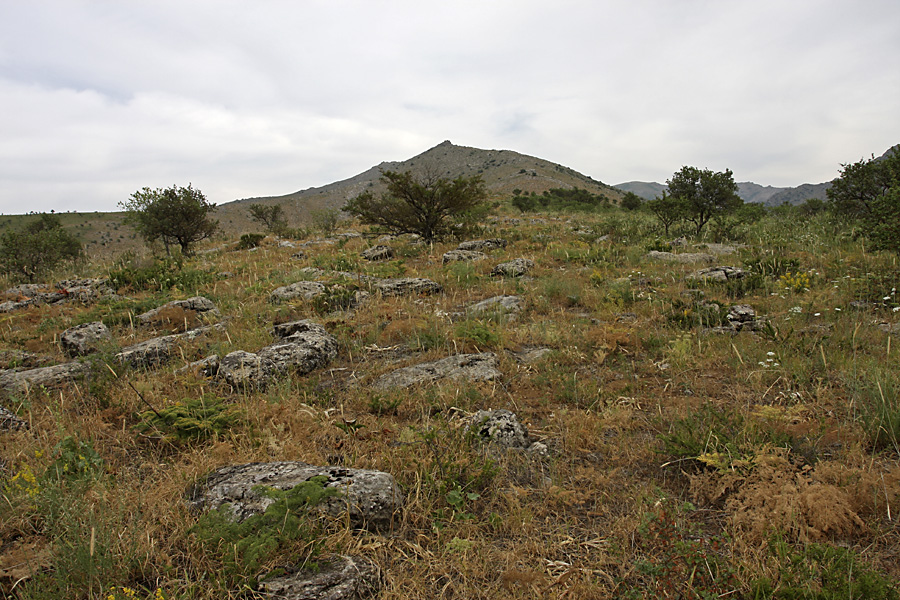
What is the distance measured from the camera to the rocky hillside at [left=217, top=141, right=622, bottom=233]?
63062 mm

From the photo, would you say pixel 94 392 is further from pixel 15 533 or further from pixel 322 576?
pixel 322 576

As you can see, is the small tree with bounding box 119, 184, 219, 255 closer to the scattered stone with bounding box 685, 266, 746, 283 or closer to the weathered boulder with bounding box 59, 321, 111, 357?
the weathered boulder with bounding box 59, 321, 111, 357

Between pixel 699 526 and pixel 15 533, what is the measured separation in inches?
145

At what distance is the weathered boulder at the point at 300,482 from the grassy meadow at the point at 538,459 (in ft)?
0.30

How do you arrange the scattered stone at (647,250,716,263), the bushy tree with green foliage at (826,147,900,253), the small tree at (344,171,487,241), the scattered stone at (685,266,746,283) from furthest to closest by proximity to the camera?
the small tree at (344,171,487,241), the bushy tree with green foliage at (826,147,900,253), the scattered stone at (647,250,716,263), the scattered stone at (685,266,746,283)

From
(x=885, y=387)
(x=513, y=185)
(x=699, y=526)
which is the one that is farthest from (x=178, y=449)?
(x=513, y=185)

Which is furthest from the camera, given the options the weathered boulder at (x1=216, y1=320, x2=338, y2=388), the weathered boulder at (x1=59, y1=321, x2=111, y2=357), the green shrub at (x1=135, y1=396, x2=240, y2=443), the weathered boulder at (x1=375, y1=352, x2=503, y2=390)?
the weathered boulder at (x1=59, y1=321, x2=111, y2=357)

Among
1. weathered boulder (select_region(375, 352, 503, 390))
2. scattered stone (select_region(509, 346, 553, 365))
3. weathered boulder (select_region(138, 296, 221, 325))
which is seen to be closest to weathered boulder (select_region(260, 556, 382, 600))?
weathered boulder (select_region(375, 352, 503, 390))

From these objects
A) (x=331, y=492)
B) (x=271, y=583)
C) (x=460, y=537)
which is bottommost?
(x=460, y=537)

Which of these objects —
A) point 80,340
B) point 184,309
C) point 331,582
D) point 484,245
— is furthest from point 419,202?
point 331,582

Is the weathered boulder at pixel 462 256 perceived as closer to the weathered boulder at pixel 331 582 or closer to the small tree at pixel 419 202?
the small tree at pixel 419 202

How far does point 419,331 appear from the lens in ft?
18.6

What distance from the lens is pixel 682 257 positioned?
33.1 ft

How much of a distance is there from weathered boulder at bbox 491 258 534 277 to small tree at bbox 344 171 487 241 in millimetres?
4795
